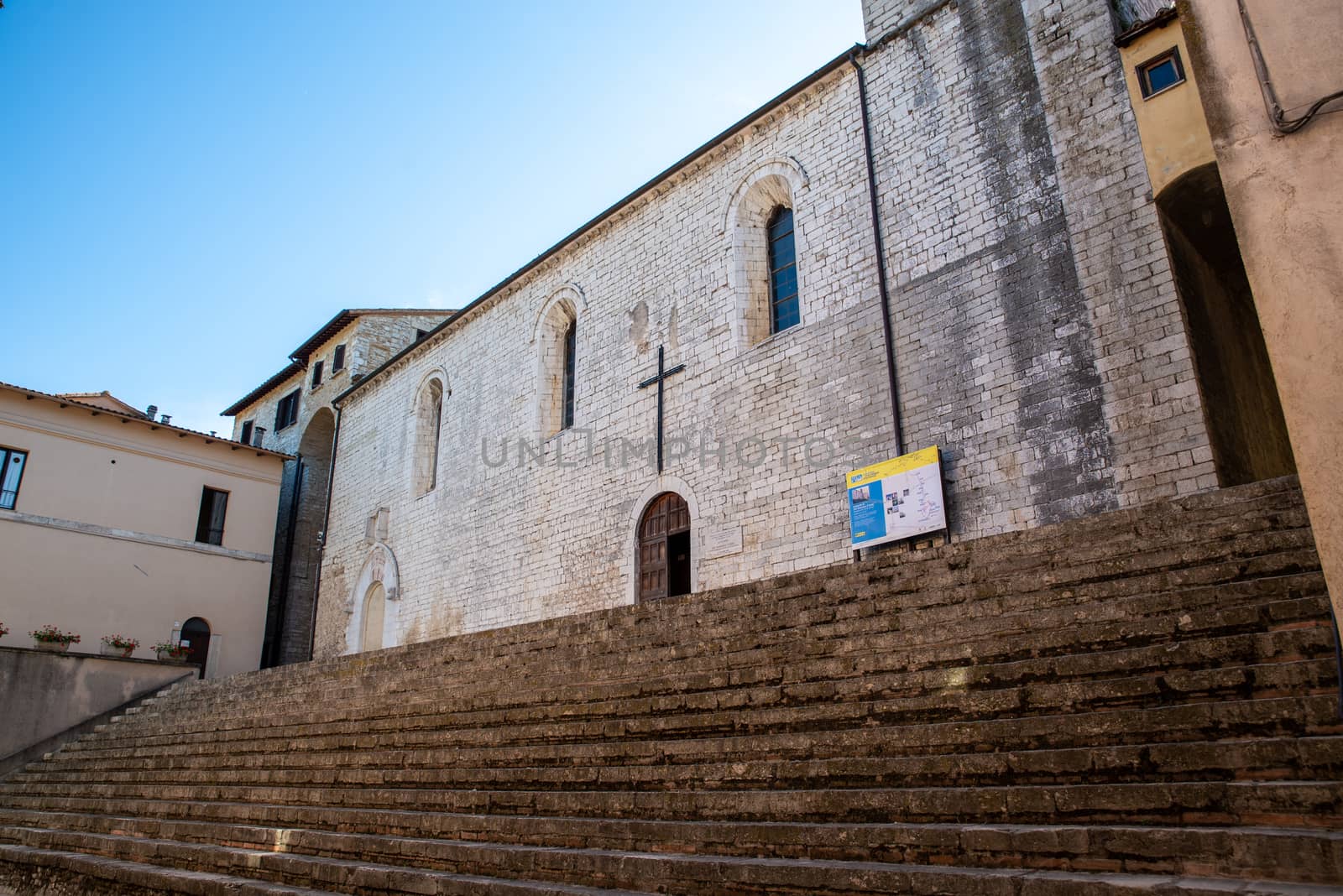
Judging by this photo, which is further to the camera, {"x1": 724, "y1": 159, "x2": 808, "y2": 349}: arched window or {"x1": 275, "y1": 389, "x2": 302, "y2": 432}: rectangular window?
{"x1": 275, "y1": 389, "x2": 302, "y2": 432}: rectangular window

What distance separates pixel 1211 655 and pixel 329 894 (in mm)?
4941

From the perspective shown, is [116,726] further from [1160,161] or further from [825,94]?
[1160,161]

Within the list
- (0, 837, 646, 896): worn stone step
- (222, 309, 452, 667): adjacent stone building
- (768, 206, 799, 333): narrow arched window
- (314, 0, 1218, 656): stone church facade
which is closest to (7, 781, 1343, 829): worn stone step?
(0, 837, 646, 896): worn stone step

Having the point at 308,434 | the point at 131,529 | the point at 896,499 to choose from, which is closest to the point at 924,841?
the point at 896,499

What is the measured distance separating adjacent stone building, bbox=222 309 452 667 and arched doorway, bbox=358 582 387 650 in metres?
3.26

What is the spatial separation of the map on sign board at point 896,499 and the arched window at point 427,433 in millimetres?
10744

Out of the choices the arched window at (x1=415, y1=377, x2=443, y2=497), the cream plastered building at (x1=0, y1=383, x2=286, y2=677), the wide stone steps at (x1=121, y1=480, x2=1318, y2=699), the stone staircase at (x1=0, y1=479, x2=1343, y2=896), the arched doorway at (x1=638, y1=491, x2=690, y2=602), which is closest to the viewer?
the stone staircase at (x1=0, y1=479, x2=1343, y2=896)

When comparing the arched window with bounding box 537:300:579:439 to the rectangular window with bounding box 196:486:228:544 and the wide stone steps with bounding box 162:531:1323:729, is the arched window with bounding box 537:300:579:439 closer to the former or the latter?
the wide stone steps with bounding box 162:531:1323:729

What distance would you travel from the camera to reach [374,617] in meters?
19.0

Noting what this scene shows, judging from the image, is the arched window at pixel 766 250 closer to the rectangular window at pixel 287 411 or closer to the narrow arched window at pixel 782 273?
the narrow arched window at pixel 782 273

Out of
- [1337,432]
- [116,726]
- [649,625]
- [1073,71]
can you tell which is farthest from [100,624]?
[1337,432]

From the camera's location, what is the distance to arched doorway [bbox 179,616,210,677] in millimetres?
18578

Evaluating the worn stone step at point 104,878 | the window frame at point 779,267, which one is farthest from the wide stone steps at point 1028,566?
the window frame at point 779,267

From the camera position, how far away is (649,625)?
25.7ft
